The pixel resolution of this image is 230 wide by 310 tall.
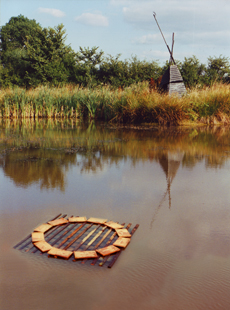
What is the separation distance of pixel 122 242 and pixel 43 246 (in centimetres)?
76

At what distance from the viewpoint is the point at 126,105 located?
51.7 ft

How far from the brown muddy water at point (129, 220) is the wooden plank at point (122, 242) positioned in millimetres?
47

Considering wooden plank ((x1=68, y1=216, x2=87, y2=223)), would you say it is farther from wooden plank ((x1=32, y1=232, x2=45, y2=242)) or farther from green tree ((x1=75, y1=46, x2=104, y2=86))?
green tree ((x1=75, y1=46, x2=104, y2=86))

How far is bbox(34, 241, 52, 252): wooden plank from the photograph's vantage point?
2.95 meters

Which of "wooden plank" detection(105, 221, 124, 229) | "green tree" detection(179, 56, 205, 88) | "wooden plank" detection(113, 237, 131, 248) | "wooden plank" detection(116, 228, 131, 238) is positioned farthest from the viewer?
"green tree" detection(179, 56, 205, 88)

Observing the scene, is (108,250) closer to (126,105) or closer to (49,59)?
(126,105)

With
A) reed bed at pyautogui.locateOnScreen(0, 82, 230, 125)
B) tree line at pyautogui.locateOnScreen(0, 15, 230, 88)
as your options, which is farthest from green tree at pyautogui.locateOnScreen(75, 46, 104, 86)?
reed bed at pyautogui.locateOnScreen(0, 82, 230, 125)

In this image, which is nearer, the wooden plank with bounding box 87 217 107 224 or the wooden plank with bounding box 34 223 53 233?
the wooden plank with bounding box 34 223 53 233

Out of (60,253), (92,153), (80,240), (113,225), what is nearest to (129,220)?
(113,225)

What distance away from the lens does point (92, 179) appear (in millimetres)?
5473

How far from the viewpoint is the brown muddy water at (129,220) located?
235cm

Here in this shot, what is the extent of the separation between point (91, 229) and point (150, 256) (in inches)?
32.8

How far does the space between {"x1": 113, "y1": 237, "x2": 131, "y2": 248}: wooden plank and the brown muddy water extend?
0.05m

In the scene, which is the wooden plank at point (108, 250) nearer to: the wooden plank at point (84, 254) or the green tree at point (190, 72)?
the wooden plank at point (84, 254)
